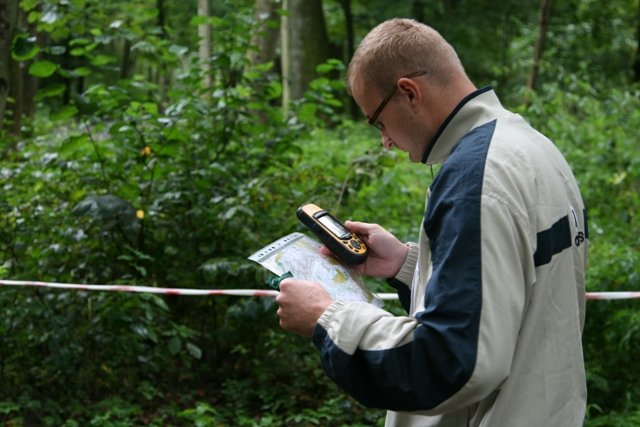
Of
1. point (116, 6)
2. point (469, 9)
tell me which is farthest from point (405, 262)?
point (469, 9)

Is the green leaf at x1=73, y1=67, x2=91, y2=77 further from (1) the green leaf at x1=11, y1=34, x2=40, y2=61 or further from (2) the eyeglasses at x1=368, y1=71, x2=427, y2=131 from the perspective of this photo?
(2) the eyeglasses at x1=368, y1=71, x2=427, y2=131

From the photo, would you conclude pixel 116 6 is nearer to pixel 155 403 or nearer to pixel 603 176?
pixel 155 403

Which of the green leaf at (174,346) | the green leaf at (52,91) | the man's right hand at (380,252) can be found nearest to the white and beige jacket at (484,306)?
the man's right hand at (380,252)

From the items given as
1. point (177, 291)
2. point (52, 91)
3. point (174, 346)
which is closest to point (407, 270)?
point (177, 291)

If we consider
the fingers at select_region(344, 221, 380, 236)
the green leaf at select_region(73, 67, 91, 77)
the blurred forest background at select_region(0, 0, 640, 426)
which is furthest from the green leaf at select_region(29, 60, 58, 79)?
the fingers at select_region(344, 221, 380, 236)

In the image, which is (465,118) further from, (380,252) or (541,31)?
(541,31)

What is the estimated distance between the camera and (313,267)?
2.17 metres

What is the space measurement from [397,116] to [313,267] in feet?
1.51

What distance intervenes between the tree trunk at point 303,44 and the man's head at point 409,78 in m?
15.5

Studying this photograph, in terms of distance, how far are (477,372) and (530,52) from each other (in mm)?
25396

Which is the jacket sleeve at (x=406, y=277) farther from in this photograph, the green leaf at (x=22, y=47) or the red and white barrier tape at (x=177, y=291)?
the green leaf at (x=22, y=47)

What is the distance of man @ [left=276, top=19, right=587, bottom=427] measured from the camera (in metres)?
1.67

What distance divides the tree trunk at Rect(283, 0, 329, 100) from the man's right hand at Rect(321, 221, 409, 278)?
15063mm

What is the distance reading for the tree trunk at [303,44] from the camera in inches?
693
